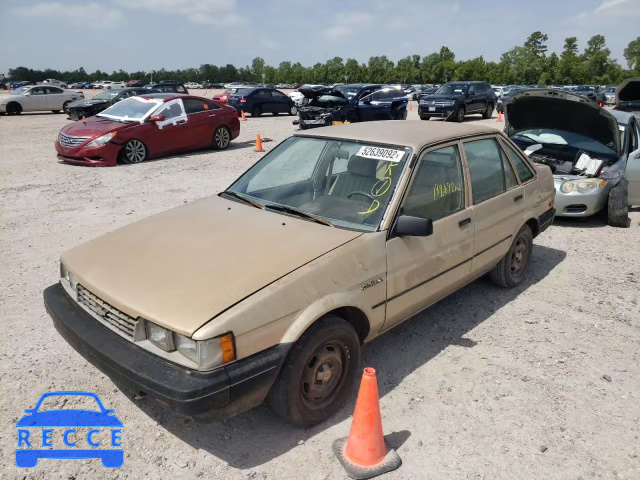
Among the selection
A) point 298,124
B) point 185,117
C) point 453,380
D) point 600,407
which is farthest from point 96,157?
point 600,407

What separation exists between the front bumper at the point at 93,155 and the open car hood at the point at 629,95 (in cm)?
1182

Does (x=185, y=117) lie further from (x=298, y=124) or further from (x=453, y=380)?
(x=453, y=380)

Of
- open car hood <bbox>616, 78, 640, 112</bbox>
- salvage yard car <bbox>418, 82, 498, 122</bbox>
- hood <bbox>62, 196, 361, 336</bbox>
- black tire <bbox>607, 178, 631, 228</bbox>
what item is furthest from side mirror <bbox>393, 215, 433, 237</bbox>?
salvage yard car <bbox>418, 82, 498, 122</bbox>

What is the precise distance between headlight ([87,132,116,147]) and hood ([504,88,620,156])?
7.95 meters

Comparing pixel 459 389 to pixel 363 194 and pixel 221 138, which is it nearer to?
pixel 363 194

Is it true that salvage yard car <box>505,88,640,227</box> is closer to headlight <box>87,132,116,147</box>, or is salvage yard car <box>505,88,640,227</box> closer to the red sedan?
the red sedan

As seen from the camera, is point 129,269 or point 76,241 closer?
point 129,269

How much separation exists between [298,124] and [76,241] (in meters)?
12.0

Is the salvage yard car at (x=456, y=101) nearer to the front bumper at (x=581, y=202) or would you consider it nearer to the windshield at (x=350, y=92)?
the windshield at (x=350, y=92)

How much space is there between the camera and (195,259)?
2.82 m

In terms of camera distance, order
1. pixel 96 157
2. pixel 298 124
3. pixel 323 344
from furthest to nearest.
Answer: pixel 298 124 → pixel 96 157 → pixel 323 344

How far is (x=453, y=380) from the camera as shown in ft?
11.0

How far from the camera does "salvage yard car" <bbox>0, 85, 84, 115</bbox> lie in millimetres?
22469

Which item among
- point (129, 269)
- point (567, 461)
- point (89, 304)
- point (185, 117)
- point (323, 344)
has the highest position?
point (185, 117)
